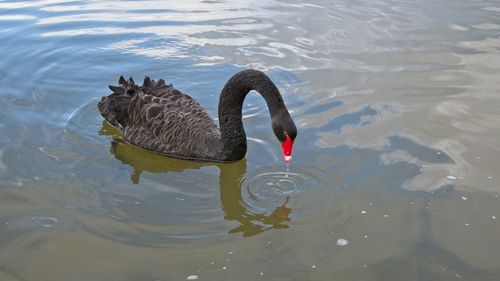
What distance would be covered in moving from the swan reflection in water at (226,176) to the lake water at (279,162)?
0.06 feet

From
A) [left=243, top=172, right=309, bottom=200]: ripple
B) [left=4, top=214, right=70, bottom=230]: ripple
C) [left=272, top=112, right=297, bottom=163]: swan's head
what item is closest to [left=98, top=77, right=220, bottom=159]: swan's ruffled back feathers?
[left=243, top=172, right=309, bottom=200]: ripple

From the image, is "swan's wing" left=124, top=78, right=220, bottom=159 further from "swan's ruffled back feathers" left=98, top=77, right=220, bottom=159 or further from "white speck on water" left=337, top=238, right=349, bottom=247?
"white speck on water" left=337, top=238, right=349, bottom=247

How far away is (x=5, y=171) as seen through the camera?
478 centimetres

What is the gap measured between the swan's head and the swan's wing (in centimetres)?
88

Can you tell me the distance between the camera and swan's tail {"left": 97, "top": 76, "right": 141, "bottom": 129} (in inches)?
219

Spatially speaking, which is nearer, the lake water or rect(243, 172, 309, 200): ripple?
the lake water

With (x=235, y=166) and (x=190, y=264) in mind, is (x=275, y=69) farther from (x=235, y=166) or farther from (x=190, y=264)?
(x=190, y=264)

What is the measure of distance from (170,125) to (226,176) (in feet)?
2.59

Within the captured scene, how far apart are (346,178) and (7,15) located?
686 cm

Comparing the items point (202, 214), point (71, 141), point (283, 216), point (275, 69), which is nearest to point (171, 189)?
point (202, 214)

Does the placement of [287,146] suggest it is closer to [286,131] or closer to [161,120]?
[286,131]

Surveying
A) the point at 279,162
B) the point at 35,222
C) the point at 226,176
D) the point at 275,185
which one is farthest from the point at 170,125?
the point at 35,222

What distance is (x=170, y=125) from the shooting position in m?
5.29

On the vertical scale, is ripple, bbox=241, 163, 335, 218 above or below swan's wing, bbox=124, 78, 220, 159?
below
